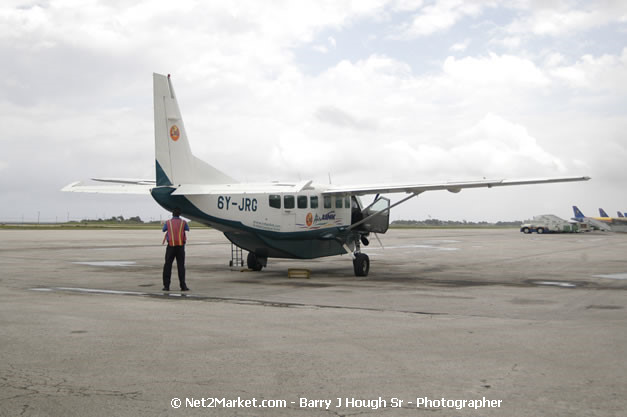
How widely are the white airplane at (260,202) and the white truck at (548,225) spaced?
172 feet

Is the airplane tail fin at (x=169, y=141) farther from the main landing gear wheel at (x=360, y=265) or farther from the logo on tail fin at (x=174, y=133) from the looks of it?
the main landing gear wheel at (x=360, y=265)

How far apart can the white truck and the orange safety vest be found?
6019 centimetres

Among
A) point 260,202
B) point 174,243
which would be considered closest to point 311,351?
point 174,243

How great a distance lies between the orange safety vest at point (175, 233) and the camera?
41.5ft

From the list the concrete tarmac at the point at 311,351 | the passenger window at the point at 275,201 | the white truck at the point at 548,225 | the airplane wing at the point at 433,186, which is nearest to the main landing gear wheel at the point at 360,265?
the airplane wing at the point at 433,186

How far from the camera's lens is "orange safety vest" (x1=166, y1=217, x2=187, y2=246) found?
12.6 meters

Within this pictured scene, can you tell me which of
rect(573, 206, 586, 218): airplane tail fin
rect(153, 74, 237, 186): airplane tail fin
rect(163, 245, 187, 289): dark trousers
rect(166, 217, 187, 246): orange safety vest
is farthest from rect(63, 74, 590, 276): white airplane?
rect(573, 206, 586, 218): airplane tail fin

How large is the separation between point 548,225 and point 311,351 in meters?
64.9

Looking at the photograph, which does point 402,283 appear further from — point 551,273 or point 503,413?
point 503,413

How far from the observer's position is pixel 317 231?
677 inches

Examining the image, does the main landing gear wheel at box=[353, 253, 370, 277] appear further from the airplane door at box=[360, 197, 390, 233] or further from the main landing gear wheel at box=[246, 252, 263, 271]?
the main landing gear wheel at box=[246, 252, 263, 271]

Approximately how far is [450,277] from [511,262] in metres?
6.82

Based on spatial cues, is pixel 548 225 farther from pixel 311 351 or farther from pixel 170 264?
pixel 311 351

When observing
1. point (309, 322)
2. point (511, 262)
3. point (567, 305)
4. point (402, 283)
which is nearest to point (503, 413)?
point (309, 322)
